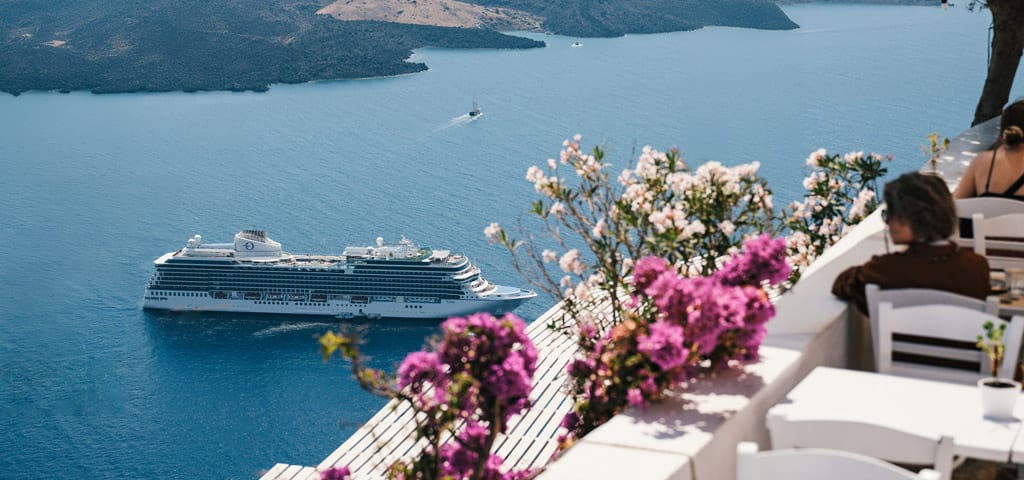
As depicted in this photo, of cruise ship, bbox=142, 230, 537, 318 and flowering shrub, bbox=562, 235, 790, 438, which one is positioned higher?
flowering shrub, bbox=562, 235, 790, 438

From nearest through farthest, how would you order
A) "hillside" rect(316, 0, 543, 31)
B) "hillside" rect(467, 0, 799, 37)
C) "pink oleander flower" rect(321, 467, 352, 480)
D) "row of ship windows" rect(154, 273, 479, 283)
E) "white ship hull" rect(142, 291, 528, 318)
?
"pink oleander flower" rect(321, 467, 352, 480), "white ship hull" rect(142, 291, 528, 318), "row of ship windows" rect(154, 273, 479, 283), "hillside" rect(467, 0, 799, 37), "hillside" rect(316, 0, 543, 31)

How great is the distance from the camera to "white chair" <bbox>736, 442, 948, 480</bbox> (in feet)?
4.04

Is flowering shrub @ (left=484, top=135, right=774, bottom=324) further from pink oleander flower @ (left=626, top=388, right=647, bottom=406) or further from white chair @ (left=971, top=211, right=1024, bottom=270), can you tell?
pink oleander flower @ (left=626, top=388, right=647, bottom=406)

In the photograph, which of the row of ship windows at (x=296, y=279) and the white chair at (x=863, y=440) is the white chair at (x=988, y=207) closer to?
the white chair at (x=863, y=440)

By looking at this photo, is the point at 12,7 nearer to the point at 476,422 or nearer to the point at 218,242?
the point at 218,242

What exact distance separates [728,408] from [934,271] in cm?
62

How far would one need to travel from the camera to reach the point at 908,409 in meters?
1.59

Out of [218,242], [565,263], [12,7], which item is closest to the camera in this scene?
[565,263]

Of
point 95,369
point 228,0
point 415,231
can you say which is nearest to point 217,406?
point 95,369

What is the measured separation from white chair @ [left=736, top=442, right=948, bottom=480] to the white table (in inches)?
8.0

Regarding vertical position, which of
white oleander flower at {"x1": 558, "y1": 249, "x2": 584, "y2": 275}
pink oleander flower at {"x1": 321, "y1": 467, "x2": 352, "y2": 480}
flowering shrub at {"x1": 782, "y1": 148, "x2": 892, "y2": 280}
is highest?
white oleander flower at {"x1": 558, "y1": 249, "x2": 584, "y2": 275}

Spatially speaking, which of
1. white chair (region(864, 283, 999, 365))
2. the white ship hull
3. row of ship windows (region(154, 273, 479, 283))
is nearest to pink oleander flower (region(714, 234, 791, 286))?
white chair (region(864, 283, 999, 365))

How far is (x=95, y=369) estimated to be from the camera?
97.7 feet

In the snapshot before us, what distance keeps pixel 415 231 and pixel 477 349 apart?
34.9 meters
